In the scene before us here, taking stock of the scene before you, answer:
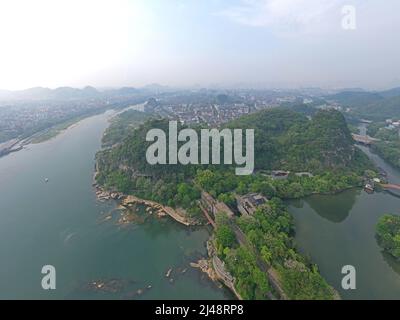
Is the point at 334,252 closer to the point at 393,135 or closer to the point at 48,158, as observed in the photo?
the point at 393,135

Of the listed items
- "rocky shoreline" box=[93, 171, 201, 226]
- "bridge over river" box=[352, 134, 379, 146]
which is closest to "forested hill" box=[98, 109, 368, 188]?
"rocky shoreline" box=[93, 171, 201, 226]

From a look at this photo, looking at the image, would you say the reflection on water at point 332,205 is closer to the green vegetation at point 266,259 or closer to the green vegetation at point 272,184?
the green vegetation at point 272,184

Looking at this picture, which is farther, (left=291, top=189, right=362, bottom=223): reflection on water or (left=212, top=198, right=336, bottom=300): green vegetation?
(left=291, top=189, right=362, bottom=223): reflection on water

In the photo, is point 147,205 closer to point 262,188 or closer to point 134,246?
point 134,246

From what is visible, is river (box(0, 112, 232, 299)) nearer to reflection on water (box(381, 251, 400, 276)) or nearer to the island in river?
the island in river

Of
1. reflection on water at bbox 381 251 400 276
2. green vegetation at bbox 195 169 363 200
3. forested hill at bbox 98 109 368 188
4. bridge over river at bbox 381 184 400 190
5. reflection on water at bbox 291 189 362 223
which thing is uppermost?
forested hill at bbox 98 109 368 188

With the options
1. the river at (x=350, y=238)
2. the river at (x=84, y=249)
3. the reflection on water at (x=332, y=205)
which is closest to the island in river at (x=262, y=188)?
the reflection on water at (x=332, y=205)
